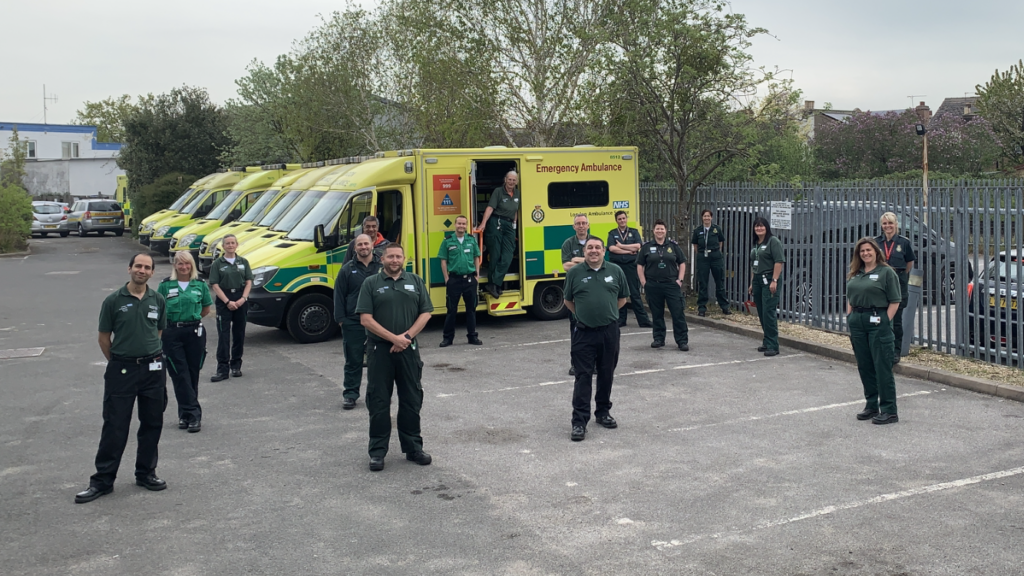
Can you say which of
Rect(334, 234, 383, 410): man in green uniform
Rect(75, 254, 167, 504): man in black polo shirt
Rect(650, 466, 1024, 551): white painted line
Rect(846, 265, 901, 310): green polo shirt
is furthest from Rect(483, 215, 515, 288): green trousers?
Rect(650, 466, 1024, 551): white painted line

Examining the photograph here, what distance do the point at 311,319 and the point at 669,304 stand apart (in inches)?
189

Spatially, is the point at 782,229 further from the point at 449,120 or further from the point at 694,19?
the point at 449,120

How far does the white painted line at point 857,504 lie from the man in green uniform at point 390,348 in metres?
2.40

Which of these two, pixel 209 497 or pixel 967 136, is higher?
pixel 967 136

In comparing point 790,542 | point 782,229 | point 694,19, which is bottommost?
point 790,542

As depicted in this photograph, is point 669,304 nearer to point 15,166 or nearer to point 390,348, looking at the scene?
point 390,348

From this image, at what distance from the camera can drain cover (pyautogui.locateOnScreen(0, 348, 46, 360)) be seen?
1257 cm

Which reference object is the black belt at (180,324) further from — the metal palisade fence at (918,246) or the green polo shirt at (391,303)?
the metal palisade fence at (918,246)

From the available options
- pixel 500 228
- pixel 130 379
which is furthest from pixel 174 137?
pixel 130 379

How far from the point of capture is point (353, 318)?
9383mm

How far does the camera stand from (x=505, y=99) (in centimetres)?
2259

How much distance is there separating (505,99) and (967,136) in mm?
A: 27445

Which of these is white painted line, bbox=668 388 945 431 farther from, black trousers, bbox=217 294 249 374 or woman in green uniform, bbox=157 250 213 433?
black trousers, bbox=217 294 249 374

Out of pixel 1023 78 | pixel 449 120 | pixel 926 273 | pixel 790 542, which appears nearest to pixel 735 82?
pixel 926 273
